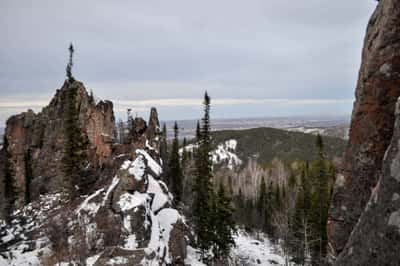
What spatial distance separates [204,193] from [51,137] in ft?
69.4

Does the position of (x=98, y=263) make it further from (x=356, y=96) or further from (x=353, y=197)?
(x=356, y=96)

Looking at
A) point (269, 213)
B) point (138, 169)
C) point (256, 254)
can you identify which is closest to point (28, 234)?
point (138, 169)

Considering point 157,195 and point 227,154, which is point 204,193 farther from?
point 227,154

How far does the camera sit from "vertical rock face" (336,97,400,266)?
3.57m

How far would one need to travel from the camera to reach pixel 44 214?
26.8 m

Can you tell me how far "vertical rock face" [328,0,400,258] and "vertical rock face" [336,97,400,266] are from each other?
66.3 inches

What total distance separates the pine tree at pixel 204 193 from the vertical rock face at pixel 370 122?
23899 millimetres

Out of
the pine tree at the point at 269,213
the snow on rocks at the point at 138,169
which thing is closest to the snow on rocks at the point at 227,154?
the pine tree at the point at 269,213

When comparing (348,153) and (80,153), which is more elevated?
(348,153)

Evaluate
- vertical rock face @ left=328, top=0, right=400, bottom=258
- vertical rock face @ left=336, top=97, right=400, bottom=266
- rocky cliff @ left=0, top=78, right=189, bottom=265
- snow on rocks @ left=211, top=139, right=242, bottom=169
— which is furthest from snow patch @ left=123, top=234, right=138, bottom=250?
snow on rocks @ left=211, top=139, right=242, bottom=169

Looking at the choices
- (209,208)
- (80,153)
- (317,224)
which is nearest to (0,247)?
(80,153)

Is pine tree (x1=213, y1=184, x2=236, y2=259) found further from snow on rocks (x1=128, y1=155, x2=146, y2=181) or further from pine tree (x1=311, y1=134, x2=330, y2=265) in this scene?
snow on rocks (x1=128, y1=155, x2=146, y2=181)

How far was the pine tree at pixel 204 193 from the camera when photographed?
29852 mm

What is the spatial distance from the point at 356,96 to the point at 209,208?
1029 inches
